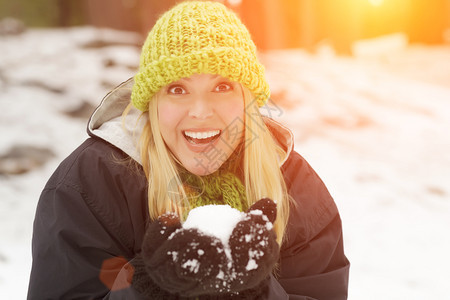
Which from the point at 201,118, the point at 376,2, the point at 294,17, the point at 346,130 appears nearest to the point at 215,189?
the point at 201,118

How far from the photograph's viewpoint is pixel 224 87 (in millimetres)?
1364

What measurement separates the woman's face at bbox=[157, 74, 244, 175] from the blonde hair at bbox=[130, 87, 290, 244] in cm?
4

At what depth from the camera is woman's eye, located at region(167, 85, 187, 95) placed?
1.34 metres

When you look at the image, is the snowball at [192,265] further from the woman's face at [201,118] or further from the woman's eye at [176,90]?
the woman's eye at [176,90]

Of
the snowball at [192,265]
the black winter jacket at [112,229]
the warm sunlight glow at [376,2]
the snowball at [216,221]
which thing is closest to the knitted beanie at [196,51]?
the black winter jacket at [112,229]

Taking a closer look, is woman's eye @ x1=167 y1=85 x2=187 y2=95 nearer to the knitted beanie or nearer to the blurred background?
the knitted beanie

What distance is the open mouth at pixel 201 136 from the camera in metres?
1.36

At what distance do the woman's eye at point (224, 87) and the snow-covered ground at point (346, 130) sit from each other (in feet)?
2.08

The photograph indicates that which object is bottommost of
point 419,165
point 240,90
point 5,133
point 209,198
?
point 419,165

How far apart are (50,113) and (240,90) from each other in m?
3.40

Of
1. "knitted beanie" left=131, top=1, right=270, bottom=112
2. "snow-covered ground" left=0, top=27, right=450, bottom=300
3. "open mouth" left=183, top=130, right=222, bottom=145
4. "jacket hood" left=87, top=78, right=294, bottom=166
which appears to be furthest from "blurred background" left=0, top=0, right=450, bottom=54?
"open mouth" left=183, top=130, right=222, bottom=145

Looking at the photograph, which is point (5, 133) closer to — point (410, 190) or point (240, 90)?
point (240, 90)

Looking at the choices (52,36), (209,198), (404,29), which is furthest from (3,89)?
(404,29)

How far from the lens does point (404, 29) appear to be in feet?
22.9
